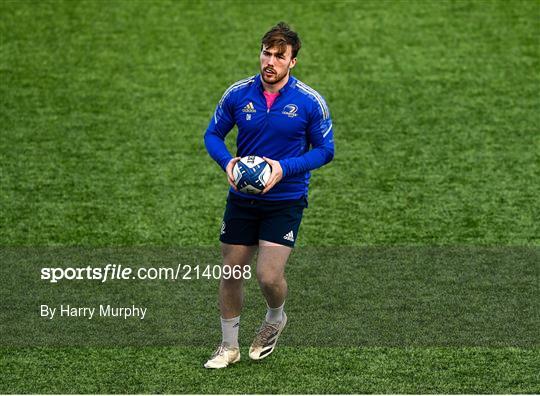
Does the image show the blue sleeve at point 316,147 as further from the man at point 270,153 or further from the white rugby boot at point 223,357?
the white rugby boot at point 223,357

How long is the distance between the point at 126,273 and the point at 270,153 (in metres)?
2.34

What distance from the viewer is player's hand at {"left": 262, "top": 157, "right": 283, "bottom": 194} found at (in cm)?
642

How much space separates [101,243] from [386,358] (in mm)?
2906

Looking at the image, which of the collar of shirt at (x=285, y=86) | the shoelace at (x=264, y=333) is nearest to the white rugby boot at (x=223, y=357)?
the shoelace at (x=264, y=333)

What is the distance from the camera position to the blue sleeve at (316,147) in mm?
6539

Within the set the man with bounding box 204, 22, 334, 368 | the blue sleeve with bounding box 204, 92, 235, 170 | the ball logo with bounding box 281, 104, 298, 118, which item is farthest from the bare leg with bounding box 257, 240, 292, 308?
the ball logo with bounding box 281, 104, 298, 118

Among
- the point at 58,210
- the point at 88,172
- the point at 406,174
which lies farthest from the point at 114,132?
the point at 406,174

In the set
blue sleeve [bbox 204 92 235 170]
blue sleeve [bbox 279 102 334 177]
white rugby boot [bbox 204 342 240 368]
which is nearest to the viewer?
blue sleeve [bbox 279 102 334 177]

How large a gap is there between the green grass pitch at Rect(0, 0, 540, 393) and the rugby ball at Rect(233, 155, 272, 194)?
3.54 ft

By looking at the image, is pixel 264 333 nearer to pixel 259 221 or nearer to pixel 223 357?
pixel 223 357

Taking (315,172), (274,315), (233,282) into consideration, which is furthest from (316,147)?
(315,172)

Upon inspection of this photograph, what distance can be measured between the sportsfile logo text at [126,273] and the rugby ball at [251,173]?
2.08 m

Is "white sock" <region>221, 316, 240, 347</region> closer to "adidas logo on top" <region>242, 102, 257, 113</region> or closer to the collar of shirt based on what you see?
"adidas logo on top" <region>242, 102, 257, 113</region>

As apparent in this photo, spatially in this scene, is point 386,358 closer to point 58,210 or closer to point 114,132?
point 58,210
